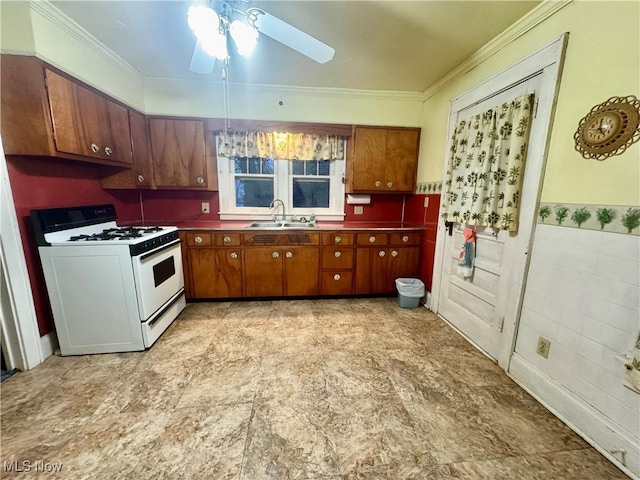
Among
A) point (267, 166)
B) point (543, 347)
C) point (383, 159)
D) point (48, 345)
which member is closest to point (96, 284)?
point (48, 345)

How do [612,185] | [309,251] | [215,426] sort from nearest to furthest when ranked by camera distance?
[612,185] → [215,426] → [309,251]

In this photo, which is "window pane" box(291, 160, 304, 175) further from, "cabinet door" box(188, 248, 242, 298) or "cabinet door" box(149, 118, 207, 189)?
"cabinet door" box(188, 248, 242, 298)

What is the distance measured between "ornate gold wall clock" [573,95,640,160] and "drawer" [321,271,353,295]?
86.3 inches

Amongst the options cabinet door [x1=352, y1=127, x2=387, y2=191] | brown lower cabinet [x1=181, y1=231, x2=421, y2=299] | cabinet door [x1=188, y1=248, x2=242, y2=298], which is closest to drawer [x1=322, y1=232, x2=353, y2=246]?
brown lower cabinet [x1=181, y1=231, x2=421, y2=299]

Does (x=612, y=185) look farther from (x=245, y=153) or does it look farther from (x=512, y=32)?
(x=245, y=153)

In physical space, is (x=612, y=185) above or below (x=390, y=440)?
above

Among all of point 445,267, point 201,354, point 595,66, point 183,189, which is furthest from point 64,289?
point 595,66

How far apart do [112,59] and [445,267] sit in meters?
3.75

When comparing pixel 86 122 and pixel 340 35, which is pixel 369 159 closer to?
pixel 340 35

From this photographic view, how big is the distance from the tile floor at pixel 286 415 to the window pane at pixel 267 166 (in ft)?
6.72

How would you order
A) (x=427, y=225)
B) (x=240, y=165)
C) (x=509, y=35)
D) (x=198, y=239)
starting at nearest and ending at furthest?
(x=509, y=35), (x=198, y=239), (x=427, y=225), (x=240, y=165)

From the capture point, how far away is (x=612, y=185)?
1244 mm

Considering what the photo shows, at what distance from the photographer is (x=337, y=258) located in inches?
117

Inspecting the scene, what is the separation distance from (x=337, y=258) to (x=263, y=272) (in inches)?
34.7
